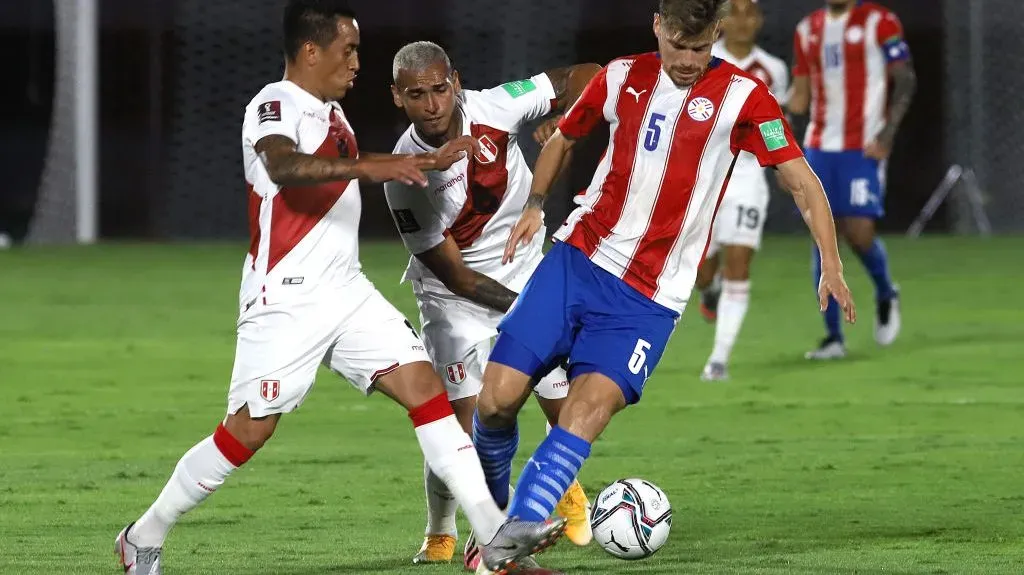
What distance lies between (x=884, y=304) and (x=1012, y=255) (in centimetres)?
657

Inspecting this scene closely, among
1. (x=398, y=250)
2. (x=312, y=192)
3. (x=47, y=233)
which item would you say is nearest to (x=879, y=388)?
(x=312, y=192)

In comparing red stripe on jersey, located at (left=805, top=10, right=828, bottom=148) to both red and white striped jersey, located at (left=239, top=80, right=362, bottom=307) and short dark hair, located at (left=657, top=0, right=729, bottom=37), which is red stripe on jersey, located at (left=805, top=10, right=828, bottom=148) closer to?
short dark hair, located at (left=657, top=0, right=729, bottom=37)

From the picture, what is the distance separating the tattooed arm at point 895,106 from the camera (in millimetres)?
10789

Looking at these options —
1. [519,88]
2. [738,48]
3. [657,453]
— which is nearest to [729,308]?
[738,48]

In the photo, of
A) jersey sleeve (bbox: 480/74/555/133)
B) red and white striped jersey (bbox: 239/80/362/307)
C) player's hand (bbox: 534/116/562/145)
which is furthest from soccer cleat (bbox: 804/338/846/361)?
red and white striped jersey (bbox: 239/80/362/307)

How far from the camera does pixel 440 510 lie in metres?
5.40

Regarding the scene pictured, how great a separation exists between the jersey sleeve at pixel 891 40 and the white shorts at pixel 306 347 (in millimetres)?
6714

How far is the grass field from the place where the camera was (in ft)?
17.6

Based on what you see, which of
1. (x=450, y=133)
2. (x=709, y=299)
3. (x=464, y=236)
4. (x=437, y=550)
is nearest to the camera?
(x=437, y=550)

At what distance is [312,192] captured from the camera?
197 inches

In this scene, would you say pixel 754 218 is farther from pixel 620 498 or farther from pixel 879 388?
pixel 620 498

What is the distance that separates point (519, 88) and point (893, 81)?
5663 mm

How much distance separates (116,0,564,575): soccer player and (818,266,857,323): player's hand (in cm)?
107

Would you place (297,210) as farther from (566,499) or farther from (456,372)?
(566,499)
